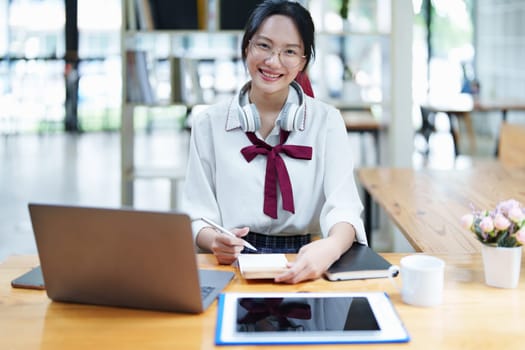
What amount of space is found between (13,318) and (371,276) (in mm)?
794

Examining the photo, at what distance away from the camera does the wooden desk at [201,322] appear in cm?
141

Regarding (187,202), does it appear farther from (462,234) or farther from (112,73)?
(112,73)

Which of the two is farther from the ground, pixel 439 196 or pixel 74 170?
pixel 439 196

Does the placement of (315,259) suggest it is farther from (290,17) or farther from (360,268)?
(290,17)

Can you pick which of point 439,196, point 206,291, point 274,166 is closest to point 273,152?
point 274,166

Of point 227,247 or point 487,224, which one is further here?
point 227,247

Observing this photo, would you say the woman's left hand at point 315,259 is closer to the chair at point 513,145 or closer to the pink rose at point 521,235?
the pink rose at point 521,235

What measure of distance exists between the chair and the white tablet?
2.70m

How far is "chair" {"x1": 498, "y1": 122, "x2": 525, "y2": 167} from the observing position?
13.5ft

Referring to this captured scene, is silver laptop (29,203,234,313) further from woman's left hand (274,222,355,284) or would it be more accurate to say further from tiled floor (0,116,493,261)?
tiled floor (0,116,493,261)

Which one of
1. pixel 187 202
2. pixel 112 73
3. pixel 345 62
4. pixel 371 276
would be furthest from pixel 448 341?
pixel 112 73

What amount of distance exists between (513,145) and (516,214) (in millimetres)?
2721

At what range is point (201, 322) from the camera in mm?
1509

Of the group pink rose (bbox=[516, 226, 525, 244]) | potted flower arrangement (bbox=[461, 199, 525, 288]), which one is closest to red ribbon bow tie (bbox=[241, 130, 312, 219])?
potted flower arrangement (bbox=[461, 199, 525, 288])
